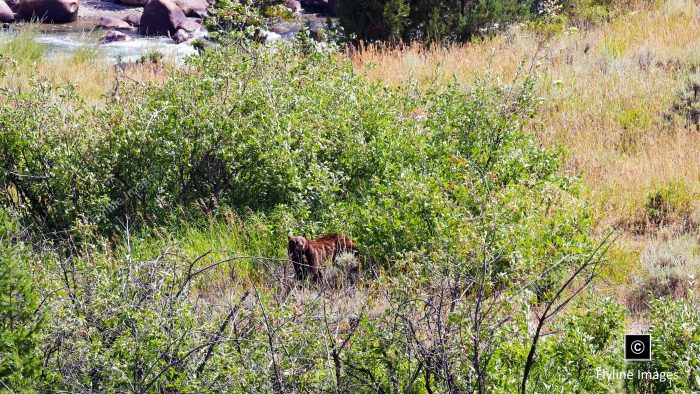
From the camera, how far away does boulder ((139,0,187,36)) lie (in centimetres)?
2095

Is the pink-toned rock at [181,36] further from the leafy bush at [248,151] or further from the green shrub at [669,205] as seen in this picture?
the green shrub at [669,205]

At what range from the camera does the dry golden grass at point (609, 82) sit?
7383mm

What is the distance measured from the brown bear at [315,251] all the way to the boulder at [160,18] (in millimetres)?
16001

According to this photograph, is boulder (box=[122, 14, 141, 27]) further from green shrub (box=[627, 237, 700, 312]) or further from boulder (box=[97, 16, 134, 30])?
green shrub (box=[627, 237, 700, 312])

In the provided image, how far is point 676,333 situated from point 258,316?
1947 mm

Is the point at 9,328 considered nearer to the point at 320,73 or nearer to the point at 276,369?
the point at 276,369

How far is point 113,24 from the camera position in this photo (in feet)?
70.5

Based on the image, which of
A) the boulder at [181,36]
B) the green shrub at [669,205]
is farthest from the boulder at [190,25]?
the green shrub at [669,205]

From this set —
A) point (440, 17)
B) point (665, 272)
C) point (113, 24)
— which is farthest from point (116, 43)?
point (665, 272)

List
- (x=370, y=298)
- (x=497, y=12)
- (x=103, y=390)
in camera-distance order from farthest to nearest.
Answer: (x=497, y=12) → (x=370, y=298) → (x=103, y=390)

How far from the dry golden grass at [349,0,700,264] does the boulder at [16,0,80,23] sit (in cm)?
1148

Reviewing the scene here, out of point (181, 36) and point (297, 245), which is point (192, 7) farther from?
point (297, 245)

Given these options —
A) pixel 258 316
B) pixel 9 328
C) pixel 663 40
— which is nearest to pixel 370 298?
pixel 258 316

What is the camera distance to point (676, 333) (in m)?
4.07
